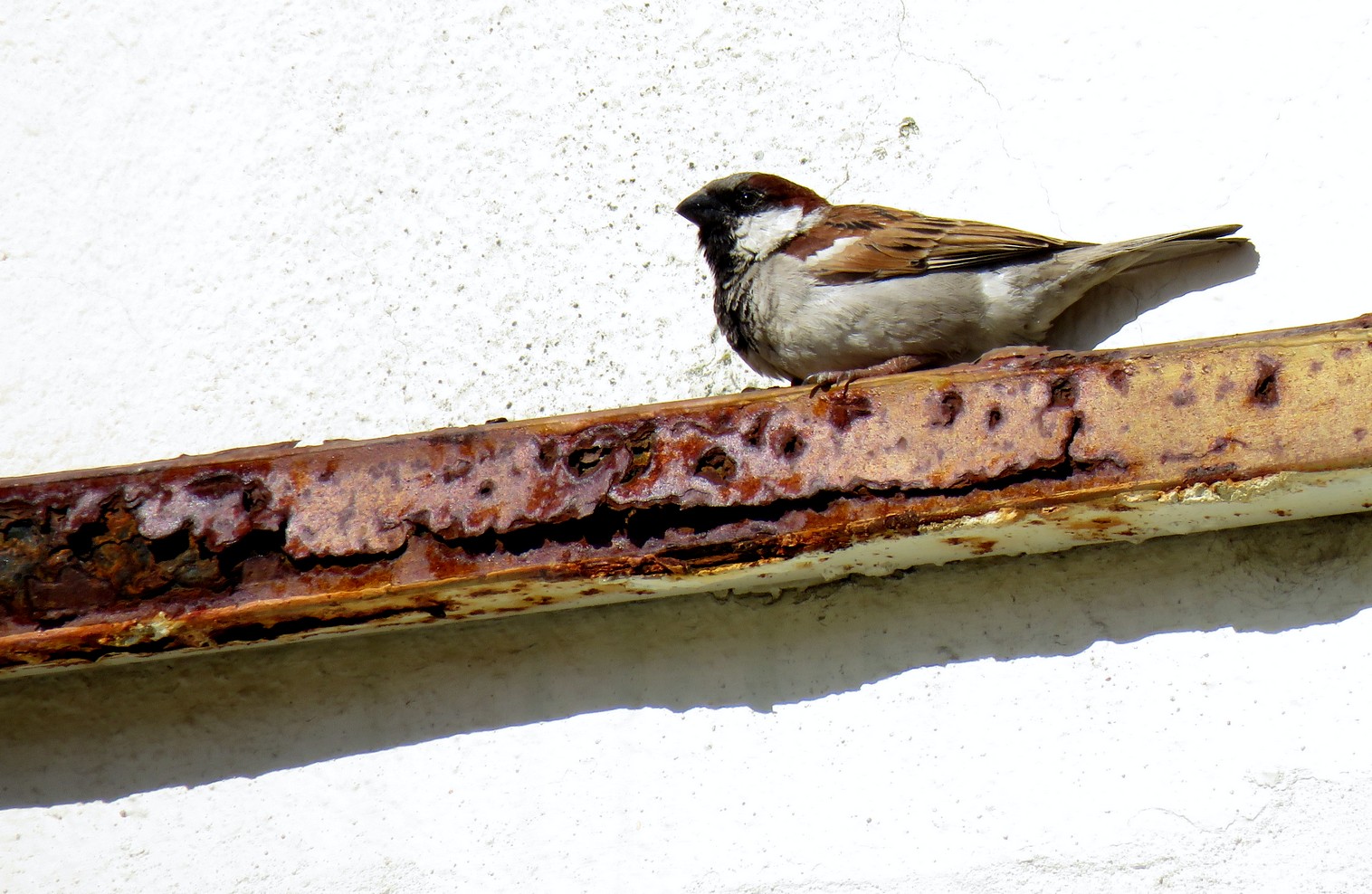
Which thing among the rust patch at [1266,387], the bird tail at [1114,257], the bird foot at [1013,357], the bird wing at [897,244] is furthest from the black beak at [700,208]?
the rust patch at [1266,387]

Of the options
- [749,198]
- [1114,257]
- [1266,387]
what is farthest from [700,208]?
[1266,387]

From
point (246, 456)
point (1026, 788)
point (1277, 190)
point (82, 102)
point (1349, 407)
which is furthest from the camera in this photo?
point (82, 102)

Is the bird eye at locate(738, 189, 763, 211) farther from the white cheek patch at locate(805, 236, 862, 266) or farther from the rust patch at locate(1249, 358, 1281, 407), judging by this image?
the rust patch at locate(1249, 358, 1281, 407)

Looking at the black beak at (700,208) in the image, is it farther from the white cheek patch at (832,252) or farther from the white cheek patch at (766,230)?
the white cheek patch at (832,252)

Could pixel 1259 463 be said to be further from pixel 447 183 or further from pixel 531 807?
pixel 447 183

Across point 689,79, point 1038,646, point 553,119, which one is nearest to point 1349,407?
point 1038,646
